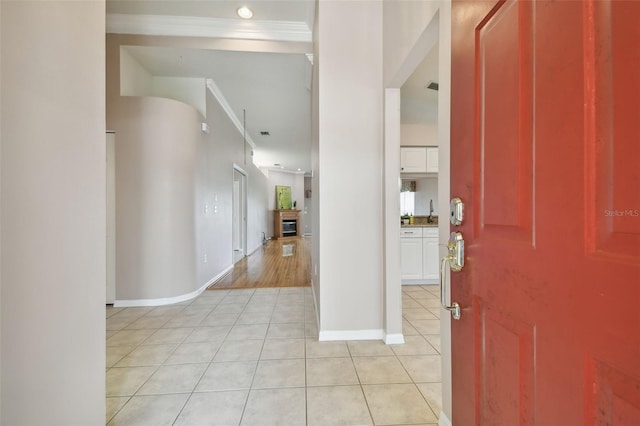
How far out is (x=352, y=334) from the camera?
235 cm

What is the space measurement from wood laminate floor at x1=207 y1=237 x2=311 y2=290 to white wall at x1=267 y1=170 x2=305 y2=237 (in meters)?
3.99

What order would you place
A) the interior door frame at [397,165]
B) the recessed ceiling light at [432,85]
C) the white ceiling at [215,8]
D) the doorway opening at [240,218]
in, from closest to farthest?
1. the interior door frame at [397,165]
2. the white ceiling at [215,8]
3. the recessed ceiling light at [432,85]
4. the doorway opening at [240,218]

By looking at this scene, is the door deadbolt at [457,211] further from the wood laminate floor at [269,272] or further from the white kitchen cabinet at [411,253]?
the wood laminate floor at [269,272]

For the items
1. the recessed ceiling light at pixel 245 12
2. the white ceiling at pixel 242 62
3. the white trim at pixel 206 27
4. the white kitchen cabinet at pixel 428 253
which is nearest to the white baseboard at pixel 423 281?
the white kitchen cabinet at pixel 428 253

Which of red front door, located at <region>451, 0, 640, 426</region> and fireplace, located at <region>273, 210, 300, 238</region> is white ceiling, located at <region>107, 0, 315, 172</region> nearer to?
red front door, located at <region>451, 0, 640, 426</region>

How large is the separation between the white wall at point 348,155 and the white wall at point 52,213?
61.1 inches

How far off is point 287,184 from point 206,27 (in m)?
8.37

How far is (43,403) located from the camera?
3.15ft

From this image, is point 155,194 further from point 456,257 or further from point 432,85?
point 432,85

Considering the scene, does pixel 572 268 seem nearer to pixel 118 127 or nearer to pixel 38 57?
pixel 38 57

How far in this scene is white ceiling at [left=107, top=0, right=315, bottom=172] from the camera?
289 centimetres

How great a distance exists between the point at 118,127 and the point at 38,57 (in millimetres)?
2599

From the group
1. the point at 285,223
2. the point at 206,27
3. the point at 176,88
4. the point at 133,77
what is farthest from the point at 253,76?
the point at 285,223

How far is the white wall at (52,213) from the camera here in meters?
0.86
